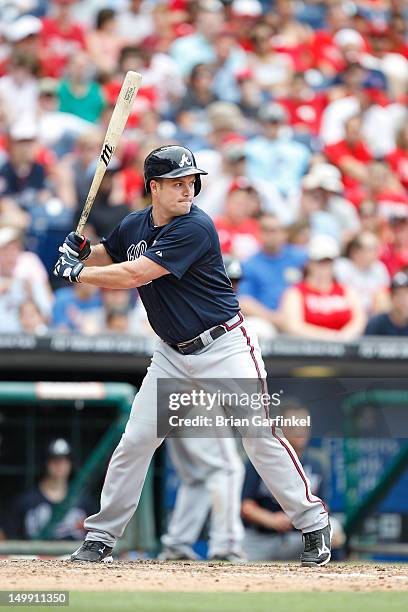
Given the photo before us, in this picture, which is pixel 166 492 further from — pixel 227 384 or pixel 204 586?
pixel 204 586

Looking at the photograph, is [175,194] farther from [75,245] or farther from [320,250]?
[320,250]

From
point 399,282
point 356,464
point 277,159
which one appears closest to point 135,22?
point 277,159

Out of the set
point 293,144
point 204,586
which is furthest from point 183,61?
point 204,586

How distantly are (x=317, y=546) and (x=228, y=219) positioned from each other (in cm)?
511

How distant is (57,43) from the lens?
12734 millimetres

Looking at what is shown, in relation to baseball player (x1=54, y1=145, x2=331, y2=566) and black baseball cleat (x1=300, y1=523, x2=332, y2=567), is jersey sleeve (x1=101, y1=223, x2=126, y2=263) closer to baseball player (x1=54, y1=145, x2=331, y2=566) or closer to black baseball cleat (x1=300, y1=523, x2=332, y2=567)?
baseball player (x1=54, y1=145, x2=331, y2=566)

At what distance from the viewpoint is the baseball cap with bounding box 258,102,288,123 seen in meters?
12.2

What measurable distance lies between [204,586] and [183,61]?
917 cm

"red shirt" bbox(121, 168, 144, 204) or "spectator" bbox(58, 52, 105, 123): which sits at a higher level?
"spectator" bbox(58, 52, 105, 123)

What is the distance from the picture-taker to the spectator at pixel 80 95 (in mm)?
11961

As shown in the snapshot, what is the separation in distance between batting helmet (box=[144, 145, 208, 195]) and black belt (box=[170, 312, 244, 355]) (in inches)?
27.6

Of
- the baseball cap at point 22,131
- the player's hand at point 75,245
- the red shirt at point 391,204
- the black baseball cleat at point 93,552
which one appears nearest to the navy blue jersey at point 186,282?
the player's hand at point 75,245

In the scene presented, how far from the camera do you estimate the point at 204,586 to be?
4926 mm

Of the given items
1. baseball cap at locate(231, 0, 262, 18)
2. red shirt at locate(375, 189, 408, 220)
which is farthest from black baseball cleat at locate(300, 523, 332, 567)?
baseball cap at locate(231, 0, 262, 18)
